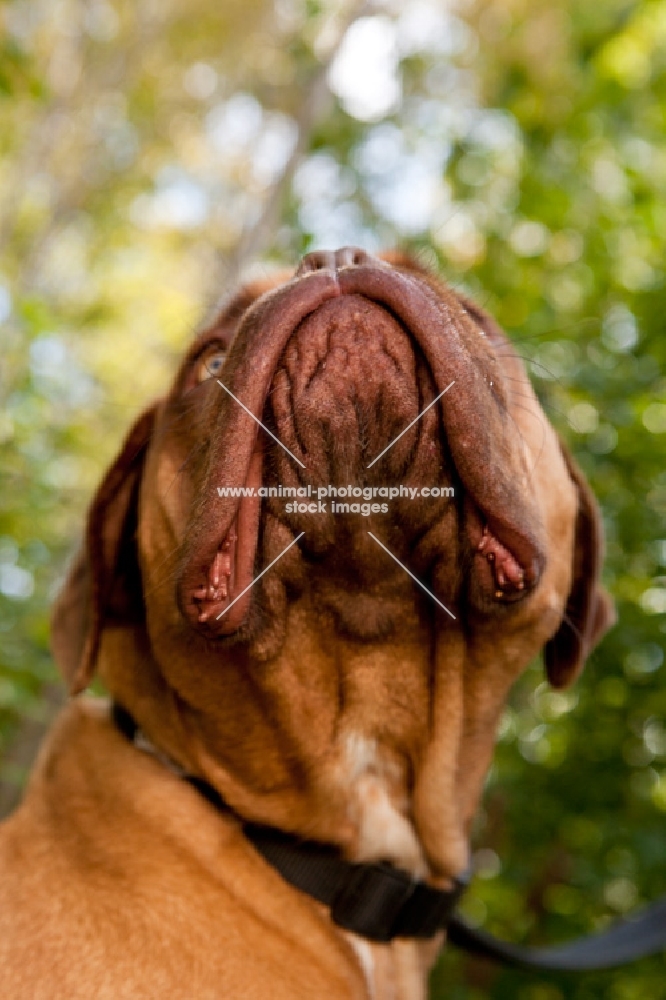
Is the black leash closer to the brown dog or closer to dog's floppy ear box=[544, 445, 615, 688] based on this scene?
the brown dog

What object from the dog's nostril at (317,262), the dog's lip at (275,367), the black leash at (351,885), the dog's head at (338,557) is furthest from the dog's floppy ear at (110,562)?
the dog's nostril at (317,262)

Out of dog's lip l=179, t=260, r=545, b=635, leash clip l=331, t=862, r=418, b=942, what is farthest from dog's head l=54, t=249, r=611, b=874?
leash clip l=331, t=862, r=418, b=942

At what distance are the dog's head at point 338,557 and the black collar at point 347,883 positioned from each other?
0.07m

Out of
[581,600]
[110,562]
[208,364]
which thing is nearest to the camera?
[208,364]

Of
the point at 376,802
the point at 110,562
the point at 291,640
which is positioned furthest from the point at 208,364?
the point at 376,802

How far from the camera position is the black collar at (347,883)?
284cm

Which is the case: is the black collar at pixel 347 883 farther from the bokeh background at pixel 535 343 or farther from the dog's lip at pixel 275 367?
the bokeh background at pixel 535 343

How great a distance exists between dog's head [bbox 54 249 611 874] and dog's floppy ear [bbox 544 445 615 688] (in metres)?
0.02

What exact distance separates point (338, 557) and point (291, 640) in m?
0.30

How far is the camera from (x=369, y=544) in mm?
2617

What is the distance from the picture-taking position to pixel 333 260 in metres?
2.62

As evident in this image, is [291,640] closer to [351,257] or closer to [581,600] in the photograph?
[351,257]

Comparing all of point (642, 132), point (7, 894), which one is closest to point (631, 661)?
point (7, 894)

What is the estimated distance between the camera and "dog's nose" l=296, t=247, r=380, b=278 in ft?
8.45
